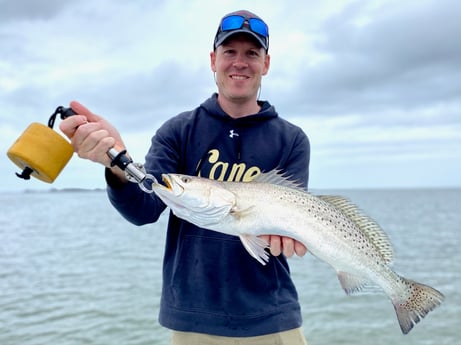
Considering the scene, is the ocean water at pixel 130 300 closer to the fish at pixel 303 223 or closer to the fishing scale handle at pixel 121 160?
the fish at pixel 303 223

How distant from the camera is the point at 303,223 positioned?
3.57m

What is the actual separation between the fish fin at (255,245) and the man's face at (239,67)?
131 centimetres

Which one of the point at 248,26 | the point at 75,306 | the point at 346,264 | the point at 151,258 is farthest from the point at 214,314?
the point at 151,258

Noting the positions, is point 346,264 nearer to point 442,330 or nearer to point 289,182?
point 289,182

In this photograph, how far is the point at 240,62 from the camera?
13.3 ft

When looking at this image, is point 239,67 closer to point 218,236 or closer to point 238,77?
point 238,77

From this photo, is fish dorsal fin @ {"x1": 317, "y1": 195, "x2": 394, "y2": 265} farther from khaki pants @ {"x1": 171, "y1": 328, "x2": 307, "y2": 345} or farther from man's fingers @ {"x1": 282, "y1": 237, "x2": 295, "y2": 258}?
khaki pants @ {"x1": 171, "y1": 328, "x2": 307, "y2": 345}

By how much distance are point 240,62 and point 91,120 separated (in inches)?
60.4

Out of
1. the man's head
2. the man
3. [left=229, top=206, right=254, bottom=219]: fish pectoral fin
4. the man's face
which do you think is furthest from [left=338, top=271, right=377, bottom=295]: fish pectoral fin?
the man's head

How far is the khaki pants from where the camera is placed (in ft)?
12.1

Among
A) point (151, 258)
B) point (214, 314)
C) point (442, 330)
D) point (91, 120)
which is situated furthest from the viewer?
point (151, 258)

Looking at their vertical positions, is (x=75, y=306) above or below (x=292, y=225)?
below

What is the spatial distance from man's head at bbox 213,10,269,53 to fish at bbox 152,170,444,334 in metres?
1.26

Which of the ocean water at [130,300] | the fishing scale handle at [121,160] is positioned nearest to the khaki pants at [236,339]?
the fishing scale handle at [121,160]
